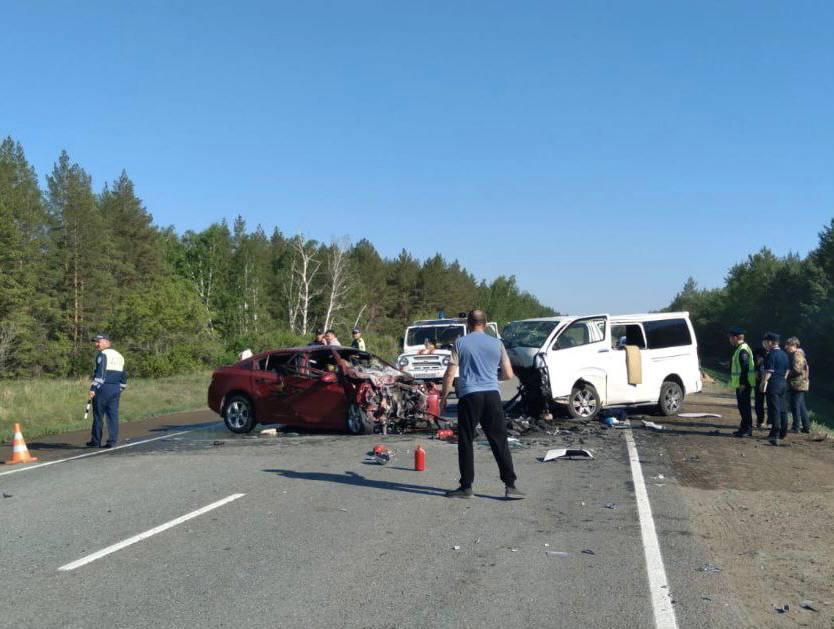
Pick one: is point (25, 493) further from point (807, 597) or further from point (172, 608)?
point (807, 597)

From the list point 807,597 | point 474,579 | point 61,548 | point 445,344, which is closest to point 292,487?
point 61,548

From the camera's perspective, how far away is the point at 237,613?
4766 millimetres

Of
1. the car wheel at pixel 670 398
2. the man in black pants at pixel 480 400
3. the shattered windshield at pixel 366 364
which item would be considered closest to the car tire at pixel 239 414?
the shattered windshield at pixel 366 364

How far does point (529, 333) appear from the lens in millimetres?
15164

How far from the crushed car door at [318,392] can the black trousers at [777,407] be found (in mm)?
7196

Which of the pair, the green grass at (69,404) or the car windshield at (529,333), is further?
the green grass at (69,404)

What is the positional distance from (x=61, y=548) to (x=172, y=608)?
2147 mm

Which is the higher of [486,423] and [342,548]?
[486,423]

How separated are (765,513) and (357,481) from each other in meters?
4.49

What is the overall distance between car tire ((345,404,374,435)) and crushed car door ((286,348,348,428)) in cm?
11

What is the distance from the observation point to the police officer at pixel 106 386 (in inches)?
492

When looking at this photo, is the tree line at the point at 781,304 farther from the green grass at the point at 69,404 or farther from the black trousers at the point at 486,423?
Result: the black trousers at the point at 486,423

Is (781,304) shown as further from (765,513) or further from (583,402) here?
(765,513)

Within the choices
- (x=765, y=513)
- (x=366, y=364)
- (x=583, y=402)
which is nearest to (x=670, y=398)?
(x=583, y=402)
